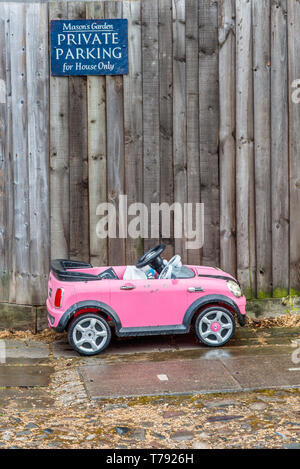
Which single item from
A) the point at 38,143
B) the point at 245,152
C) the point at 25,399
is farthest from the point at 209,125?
the point at 25,399

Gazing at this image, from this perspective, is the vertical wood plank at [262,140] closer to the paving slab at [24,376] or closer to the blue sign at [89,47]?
the blue sign at [89,47]

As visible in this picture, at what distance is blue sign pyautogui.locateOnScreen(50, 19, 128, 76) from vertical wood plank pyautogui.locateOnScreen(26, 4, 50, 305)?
140mm

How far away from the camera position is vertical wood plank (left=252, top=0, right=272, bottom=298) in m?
6.94

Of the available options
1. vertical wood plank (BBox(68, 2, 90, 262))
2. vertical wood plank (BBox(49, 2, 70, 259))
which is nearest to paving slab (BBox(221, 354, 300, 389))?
vertical wood plank (BBox(68, 2, 90, 262))

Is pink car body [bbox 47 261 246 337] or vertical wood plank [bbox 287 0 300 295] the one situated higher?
vertical wood plank [bbox 287 0 300 295]

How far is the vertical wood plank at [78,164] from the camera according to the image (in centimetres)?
691

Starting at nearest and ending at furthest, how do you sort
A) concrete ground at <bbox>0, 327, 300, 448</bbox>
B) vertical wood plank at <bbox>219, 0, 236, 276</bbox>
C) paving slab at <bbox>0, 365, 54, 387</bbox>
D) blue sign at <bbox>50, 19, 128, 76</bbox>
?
concrete ground at <bbox>0, 327, 300, 448</bbox> → paving slab at <bbox>0, 365, 54, 387</bbox> → blue sign at <bbox>50, 19, 128, 76</bbox> → vertical wood plank at <bbox>219, 0, 236, 276</bbox>

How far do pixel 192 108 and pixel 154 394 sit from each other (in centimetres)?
319

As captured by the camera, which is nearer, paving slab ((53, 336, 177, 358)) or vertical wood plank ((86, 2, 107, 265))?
paving slab ((53, 336, 177, 358))

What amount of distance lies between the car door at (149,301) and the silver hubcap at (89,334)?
0.22 metres

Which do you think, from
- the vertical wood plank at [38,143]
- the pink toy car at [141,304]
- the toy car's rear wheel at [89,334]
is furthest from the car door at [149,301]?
the vertical wood plank at [38,143]

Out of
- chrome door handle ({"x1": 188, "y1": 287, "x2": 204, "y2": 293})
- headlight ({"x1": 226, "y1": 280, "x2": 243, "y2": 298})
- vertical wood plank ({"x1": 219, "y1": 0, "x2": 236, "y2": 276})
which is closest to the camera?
chrome door handle ({"x1": 188, "y1": 287, "x2": 204, "y2": 293})

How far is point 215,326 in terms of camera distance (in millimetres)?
6289

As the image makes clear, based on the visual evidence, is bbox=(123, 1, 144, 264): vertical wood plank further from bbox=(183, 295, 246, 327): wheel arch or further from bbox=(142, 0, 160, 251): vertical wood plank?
bbox=(183, 295, 246, 327): wheel arch
